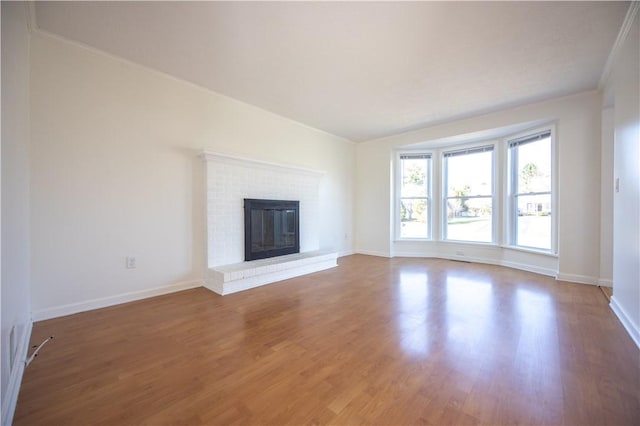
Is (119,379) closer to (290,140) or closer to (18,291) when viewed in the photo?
(18,291)

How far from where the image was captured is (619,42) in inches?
97.3

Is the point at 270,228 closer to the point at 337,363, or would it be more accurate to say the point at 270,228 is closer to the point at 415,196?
the point at 337,363

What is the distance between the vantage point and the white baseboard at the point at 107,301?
2.45m

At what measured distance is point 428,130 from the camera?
514 centimetres

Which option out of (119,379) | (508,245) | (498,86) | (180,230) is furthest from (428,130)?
(119,379)

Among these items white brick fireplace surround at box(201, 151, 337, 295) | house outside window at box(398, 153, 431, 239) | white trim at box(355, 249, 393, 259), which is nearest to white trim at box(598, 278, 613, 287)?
house outside window at box(398, 153, 431, 239)

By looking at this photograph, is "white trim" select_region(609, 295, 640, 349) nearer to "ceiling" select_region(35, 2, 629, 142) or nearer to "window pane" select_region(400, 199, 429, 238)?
"ceiling" select_region(35, 2, 629, 142)

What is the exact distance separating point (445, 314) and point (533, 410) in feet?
4.10

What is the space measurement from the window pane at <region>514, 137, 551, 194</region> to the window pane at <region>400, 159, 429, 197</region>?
169 cm

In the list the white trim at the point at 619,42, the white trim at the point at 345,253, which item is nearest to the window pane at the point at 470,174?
the white trim at the point at 619,42

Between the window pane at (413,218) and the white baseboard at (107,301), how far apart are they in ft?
14.2

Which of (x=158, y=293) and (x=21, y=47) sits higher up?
(x=21, y=47)

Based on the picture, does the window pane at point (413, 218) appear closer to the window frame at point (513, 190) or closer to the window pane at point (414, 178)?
the window pane at point (414, 178)

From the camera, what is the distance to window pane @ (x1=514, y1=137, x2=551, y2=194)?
416cm
